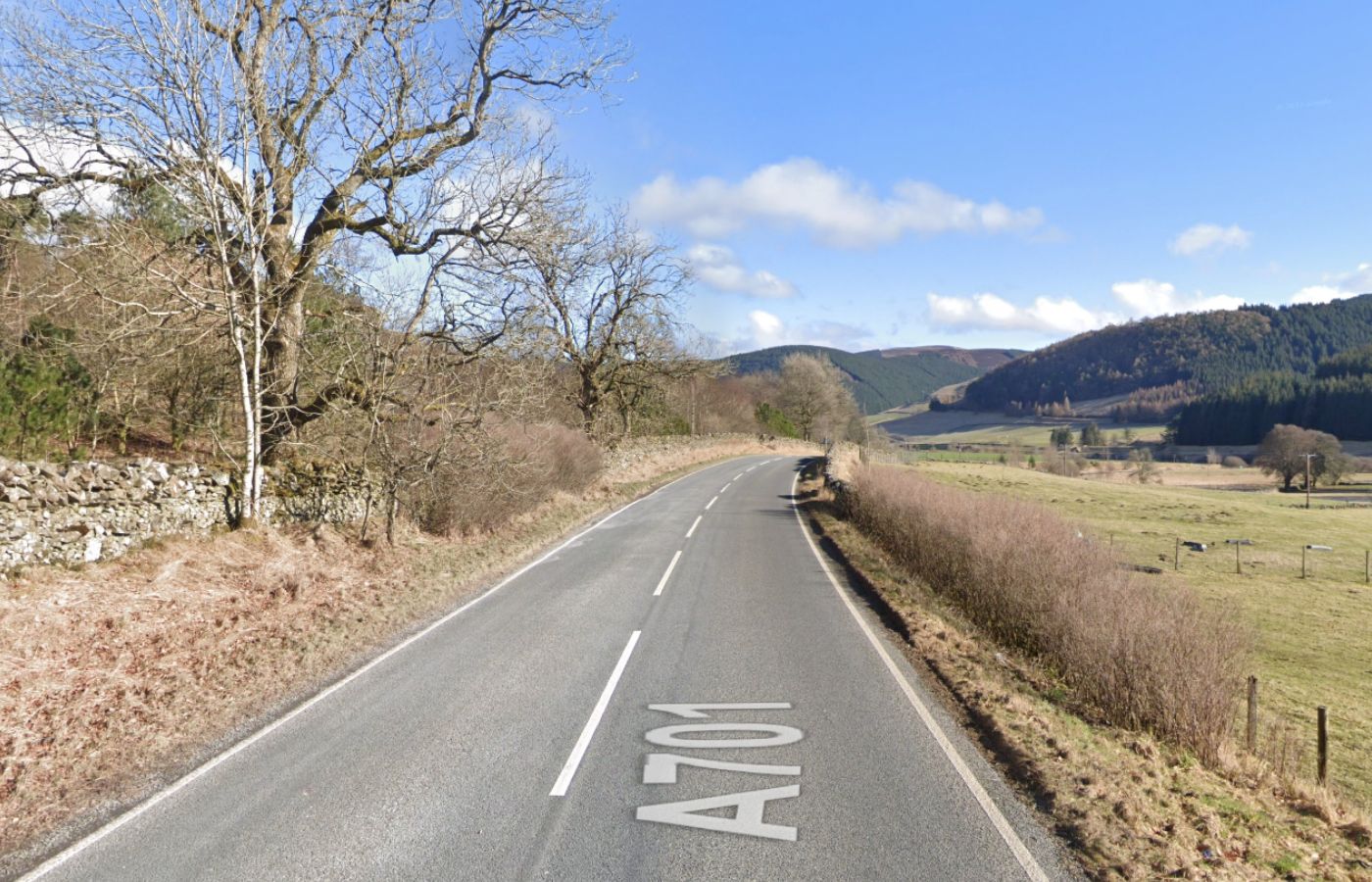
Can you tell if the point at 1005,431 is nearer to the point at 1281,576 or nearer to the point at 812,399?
the point at 812,399

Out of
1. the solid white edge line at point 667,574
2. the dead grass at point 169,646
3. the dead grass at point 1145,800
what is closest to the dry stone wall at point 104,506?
the dead grass at point 169,646

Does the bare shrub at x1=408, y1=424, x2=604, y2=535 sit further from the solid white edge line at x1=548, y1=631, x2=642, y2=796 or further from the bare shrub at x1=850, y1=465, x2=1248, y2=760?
the bare shrub at x1=850, y1=465, x2=1248, y2=760

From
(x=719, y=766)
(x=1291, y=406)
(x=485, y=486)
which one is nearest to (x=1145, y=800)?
(x=719, y=766)

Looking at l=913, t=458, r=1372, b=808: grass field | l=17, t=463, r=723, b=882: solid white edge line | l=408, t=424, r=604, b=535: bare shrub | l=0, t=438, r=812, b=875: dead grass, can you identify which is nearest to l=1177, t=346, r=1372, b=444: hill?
l=913, t=458, r=1372, b=808: grass field

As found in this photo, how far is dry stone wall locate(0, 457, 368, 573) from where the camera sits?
8.89 m

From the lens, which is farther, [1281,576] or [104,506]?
[1281,576]

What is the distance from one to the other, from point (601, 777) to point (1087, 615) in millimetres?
5582

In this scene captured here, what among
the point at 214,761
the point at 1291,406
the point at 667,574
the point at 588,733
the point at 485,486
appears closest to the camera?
the point at 214,761

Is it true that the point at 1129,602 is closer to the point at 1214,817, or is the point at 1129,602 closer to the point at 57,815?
the point at 1214,817

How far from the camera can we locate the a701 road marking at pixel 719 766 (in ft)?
15.9

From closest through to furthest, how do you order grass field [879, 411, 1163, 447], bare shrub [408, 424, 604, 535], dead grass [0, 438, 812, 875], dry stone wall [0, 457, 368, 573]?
dead grass [0, 438, 812, 875] < dry stone wall [0, 457, 368, 573] < bare shrub [408, 424, 604, 535] < grass field [879, 411, 1163, 447]

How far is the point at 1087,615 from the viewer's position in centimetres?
817

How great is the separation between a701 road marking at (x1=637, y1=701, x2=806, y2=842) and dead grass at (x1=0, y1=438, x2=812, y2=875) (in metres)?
3.56

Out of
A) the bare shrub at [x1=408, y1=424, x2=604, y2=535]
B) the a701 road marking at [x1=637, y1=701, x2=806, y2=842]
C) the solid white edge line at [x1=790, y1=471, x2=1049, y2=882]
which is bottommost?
the solid white edge line at [x1=790, y1=471, x2=1049, y2=882]
